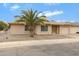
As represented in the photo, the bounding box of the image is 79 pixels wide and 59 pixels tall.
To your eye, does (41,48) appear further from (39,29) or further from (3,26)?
(3,26)

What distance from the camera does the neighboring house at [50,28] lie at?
14.6 metres

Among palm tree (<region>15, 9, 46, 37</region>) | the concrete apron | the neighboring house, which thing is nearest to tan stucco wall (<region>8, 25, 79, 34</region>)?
the neighboring house

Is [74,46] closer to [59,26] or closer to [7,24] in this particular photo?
[59,26]

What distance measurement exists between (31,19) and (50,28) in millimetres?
754

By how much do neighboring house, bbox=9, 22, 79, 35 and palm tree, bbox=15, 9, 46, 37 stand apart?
15 centimetres

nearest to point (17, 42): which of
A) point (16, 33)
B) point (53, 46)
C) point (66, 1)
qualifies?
point (16, 33)

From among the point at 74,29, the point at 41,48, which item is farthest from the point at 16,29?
the point at 74,29

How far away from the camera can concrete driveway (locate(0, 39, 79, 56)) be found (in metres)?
14.3

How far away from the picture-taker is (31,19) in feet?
48.1

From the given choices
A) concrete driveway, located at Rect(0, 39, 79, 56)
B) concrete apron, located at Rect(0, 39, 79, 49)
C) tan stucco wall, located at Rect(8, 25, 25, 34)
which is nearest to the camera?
concrete driveway, located at Rect(0, 39, 79, 56)

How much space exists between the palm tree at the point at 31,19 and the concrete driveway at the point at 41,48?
0.44m

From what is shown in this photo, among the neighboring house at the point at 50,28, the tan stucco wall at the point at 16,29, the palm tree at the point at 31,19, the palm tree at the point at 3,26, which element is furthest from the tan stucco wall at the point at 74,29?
the palm tree at the point at 3,26

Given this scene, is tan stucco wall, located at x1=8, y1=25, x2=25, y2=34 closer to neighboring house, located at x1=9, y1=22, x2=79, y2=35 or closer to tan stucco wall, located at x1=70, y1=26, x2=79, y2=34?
neighboring house, located at x1=9, y1=22, x2=79, y2=35

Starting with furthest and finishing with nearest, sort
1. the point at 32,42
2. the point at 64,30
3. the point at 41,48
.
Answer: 1. the point at 64,30
2. the point at 32,42
3. the point at 41,48
